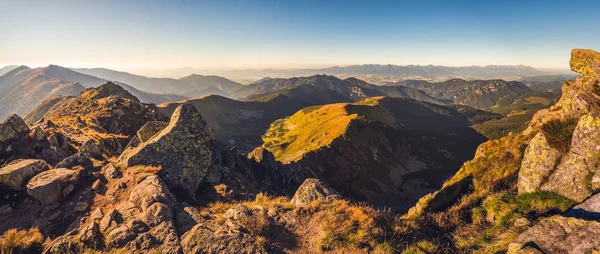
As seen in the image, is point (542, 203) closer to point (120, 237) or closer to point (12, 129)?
point (120, 237)

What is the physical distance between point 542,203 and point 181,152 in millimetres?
26771

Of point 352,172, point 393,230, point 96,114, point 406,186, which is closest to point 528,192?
point 393,230

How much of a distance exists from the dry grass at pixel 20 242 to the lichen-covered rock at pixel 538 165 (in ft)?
96.9

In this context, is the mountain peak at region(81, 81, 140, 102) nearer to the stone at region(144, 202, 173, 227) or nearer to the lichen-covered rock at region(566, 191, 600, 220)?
the stone at region(144, 202, 173, 227)

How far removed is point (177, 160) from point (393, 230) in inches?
709

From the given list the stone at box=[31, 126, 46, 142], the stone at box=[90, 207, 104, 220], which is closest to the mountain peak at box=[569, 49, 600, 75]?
the stone at box=[90, 207, 104, 220]

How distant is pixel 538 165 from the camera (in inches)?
659

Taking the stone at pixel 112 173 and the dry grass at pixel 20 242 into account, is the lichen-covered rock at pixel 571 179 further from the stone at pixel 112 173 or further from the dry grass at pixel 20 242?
the stone at pixel 112 173

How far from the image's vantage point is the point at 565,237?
29.7ft

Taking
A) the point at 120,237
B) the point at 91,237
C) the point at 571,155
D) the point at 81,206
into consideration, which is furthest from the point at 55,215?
the point at 571,155

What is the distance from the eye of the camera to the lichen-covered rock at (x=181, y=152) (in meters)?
20.0

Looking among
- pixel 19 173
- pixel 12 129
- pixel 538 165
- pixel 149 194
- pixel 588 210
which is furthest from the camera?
pixel 12 129

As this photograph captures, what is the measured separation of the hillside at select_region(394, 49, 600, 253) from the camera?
9.35 metres

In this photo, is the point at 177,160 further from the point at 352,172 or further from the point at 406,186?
the point at 406,186
